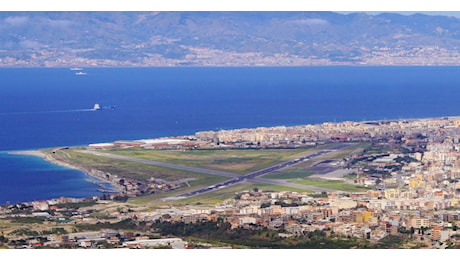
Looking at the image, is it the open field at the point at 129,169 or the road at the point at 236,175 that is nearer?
the road at the point at 236,175

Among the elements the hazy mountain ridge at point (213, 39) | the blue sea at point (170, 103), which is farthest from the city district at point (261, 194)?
the hazy mountain ridge at point (213, 39)

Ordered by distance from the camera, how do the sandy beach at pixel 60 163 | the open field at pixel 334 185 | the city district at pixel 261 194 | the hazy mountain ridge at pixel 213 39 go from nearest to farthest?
the city district at pixel 261 194 → the open field at pixel 334 185 → the sandy beach at pixel 60 163 → the hazy mountain ridge at pixel 213 39

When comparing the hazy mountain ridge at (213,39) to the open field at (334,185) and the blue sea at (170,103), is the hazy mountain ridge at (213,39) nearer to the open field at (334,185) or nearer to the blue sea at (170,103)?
the blue sea at (170,103)

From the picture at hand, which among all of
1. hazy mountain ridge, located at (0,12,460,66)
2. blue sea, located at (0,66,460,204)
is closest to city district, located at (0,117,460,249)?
blue sea, located at (0,66,460,204)

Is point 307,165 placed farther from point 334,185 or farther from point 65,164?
point 65,164

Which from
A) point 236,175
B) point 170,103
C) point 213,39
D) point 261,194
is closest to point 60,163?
point 236,175

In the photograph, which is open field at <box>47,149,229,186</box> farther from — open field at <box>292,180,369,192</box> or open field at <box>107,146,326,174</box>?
open field at <box>292,180,369,192</box>
